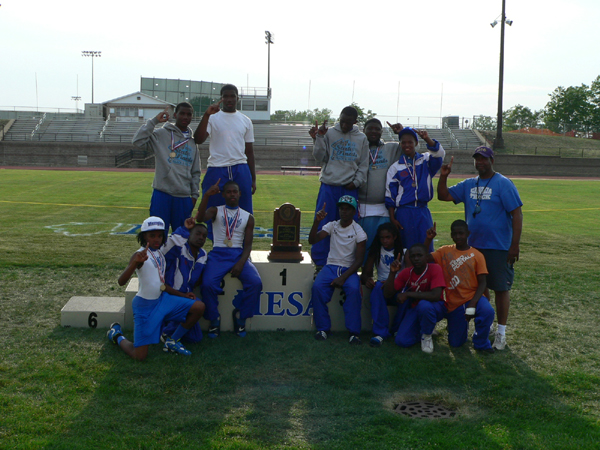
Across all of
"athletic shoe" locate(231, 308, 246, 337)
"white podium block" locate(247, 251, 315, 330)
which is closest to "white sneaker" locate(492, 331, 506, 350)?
"white podium block" locate(247, 251, 315, 330)

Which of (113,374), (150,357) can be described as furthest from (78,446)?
(150,357)

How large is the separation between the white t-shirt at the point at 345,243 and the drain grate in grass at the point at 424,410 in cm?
195

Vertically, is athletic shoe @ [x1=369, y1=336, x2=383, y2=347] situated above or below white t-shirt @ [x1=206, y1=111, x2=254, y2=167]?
below

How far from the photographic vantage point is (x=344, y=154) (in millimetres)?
6422

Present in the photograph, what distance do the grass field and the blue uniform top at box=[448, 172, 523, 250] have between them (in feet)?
3.45

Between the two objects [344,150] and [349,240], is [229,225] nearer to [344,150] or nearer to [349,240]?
[349,240]

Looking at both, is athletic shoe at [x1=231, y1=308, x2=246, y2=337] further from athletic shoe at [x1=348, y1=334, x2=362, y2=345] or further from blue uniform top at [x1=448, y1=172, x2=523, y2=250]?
blue uniform top at [x1=448, y1=172, x2=523, y2=250]

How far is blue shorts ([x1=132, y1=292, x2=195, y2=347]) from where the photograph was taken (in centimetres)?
514

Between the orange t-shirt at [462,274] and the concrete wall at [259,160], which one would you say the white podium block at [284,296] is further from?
the concrete wall at [259,160]

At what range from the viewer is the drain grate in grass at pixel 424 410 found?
4.24m

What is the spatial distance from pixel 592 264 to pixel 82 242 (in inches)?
340

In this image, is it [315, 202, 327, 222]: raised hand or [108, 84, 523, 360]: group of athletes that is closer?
[108, 84, 523, 360]: group of athletes

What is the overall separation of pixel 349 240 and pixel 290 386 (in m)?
1.90

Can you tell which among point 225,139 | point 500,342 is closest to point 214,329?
point 225,139
